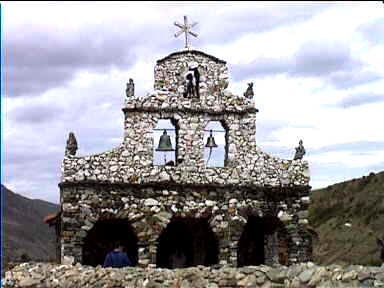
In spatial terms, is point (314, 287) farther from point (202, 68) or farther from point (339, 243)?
point (339, 243)

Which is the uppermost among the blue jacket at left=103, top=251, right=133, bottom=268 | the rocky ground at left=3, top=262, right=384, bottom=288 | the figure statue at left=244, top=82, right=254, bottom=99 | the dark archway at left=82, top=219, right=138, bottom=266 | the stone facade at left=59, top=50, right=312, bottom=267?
the figure statue at left=244, top=82, right=254, bottom=99

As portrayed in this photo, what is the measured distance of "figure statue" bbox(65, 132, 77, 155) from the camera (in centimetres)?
2059

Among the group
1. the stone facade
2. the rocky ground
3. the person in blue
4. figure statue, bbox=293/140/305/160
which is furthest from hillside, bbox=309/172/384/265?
the rocky ground

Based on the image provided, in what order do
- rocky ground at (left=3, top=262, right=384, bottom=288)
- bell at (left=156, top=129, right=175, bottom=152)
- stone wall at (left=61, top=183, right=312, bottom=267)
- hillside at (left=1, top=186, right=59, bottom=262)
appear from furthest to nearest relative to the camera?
1. hillside at (left=1, top=186, right=59, bottom=262)
2. bell at (left=156, top=129, right=175, bottom=152)
3. stone wall at (left=61, top=183, right=312, bottom=267)
4. rocky ground at (left=3, top=262, right=384, bottom=288)

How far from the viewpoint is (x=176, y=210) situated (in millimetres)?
20734

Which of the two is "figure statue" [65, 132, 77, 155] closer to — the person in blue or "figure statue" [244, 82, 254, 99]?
the person in blue

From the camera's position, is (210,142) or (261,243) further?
(261,243)

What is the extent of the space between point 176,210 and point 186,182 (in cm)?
90

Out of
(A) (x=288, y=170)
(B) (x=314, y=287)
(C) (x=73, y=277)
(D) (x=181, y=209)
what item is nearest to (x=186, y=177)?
(D) (x=181, y=209)

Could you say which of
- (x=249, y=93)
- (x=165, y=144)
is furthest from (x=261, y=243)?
(x=165, y=144)

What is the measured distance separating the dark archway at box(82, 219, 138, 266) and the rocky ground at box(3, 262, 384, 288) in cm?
531

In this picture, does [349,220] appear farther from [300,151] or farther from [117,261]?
[117,261]

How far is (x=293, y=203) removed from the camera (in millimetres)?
21688

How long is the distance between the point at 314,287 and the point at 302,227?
10.1m
